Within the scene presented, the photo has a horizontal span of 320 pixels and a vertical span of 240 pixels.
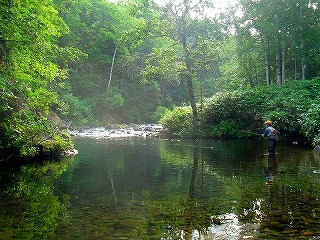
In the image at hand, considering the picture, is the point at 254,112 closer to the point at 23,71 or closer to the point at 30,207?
the point at 23,71

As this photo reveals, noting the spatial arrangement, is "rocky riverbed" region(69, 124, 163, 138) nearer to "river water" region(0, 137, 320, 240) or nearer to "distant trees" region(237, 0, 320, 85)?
"distant trees" region(237, 0, 320, 85)

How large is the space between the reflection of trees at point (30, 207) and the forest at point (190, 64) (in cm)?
257

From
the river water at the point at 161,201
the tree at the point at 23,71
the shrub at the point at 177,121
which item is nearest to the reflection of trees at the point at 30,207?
the river water at the point at 161,201

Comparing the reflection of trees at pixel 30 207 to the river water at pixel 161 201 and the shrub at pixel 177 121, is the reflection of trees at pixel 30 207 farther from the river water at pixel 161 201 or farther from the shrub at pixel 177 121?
the shrub at pixel 177 121

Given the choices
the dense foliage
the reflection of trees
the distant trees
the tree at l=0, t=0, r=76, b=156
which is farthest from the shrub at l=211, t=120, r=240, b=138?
the reflection of trees

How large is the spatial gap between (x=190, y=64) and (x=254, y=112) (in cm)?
627

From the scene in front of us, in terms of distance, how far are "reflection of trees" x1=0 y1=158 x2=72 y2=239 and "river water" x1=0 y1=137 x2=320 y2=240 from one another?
0.01 meters

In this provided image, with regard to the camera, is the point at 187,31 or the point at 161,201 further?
the point at 187,31

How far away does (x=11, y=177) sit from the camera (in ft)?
31.5

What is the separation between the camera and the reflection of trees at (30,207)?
507cm

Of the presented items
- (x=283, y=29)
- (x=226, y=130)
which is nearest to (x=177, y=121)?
(x=226, y=130)

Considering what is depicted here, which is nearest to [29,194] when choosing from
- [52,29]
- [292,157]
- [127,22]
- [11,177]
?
[11,177]

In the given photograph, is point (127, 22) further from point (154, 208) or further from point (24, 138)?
point (154, 208)

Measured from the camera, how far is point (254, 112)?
25.0 meters
